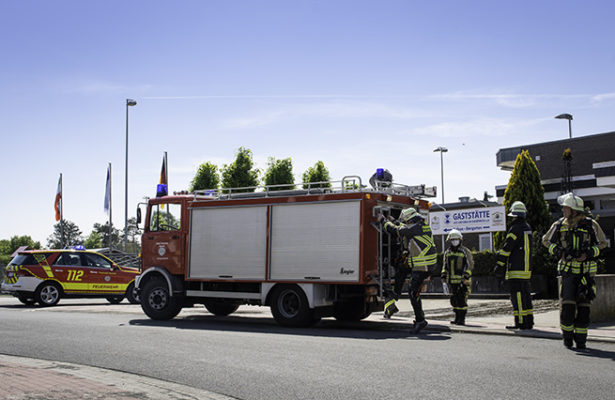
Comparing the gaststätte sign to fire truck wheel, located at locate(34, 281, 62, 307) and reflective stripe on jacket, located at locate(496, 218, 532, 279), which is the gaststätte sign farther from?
reflective stripe on jacket, located at locate(496, 218, 532, 279)

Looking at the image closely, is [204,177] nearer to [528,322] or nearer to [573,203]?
[528,322]

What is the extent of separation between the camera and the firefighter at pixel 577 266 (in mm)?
8461

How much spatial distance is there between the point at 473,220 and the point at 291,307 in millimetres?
15300

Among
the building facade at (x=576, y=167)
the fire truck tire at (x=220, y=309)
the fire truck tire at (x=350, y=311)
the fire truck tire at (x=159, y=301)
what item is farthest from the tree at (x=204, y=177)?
the fire truck tire at (x=350, y=311)

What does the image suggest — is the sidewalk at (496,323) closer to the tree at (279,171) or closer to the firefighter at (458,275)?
the firefighter at (458,275)

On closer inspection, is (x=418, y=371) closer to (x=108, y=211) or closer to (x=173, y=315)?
(x=173, y=315)

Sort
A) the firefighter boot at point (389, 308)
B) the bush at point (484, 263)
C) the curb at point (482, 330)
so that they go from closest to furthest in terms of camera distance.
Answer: the curb at point (482, 330), the firefighter boot at point (389, 308), the bush at point (484, 263)

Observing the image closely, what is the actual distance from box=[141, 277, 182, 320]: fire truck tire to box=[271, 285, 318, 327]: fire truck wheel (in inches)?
97.3

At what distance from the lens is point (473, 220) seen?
26.2 meters

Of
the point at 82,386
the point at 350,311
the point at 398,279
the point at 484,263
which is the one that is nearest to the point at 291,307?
the point at 350,311

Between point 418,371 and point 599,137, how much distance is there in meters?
33.8

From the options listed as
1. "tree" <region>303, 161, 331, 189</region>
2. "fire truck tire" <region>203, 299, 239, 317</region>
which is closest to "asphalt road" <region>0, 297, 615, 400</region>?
"fire truck tire" <region>203, 299, 239, 317</region>

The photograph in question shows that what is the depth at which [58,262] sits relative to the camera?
20281 millimetres

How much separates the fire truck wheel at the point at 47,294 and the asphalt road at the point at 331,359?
7800 millimetres
